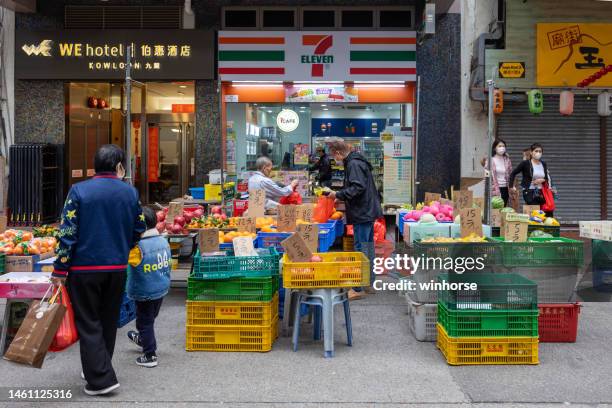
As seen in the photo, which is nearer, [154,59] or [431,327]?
[431,327]

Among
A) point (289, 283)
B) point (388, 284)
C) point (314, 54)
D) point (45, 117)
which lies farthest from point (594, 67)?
point (45, 117)

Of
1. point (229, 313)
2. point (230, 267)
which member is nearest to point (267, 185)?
point (230, 267)

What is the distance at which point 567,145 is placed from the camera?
14.7 meters

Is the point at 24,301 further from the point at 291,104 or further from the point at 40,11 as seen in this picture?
the point at 40,11

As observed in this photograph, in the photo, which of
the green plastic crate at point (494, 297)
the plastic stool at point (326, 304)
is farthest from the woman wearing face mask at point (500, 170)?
the plastic stool at point (326, 304)

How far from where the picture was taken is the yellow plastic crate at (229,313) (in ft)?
21.1

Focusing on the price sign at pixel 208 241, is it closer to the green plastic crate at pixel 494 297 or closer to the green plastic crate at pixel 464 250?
the green plastic crate at pixel 464 250

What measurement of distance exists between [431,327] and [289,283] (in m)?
1.66

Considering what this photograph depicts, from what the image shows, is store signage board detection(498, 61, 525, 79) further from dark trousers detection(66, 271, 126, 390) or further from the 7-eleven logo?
dark trousers detection(66, 271, 126, 390)

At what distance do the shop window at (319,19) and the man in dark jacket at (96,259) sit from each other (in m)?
9.81

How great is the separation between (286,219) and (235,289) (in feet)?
6.80

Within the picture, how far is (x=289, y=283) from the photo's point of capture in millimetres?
6406

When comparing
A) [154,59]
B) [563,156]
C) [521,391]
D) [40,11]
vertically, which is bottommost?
[521,391]

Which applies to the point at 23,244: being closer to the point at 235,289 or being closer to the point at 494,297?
the point at 235,289
